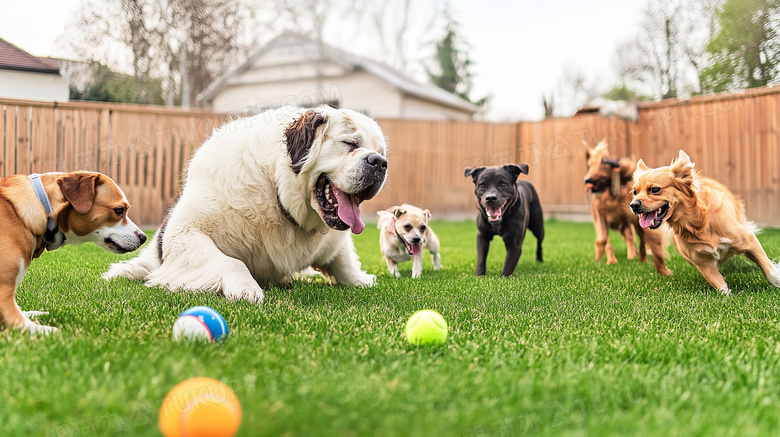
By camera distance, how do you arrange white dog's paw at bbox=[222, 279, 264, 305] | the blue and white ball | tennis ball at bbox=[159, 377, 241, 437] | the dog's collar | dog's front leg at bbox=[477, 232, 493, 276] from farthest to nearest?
dog's front leg at bbox=[477, 232, 493, 276], white dog's paw at bbox=[222, 279, 264, 305], the dog's collar, the blue and white ball, tennis ball at bbox=[159, 377, 241, 437]

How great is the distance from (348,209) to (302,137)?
61 cm

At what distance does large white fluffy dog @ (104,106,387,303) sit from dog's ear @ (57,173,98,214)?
102cm

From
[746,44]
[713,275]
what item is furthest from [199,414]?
[746,44]

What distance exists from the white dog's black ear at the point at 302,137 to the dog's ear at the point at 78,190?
1317 millimetres

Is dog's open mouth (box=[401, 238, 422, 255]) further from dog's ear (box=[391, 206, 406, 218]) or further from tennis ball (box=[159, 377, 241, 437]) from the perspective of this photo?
tennis ball (box=[159, 377, 241, 437])

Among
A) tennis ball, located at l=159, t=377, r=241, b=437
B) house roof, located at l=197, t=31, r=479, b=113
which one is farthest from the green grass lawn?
house roof, located at l=197, t=31, r=479, b=113

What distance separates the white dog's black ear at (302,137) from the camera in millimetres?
3895

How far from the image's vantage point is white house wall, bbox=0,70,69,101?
447cm

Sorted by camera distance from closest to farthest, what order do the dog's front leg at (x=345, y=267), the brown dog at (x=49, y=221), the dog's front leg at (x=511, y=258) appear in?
the brown dog at (x=49, y=221) → the dog's front leg at (x=345, y=267) → the dog's front leg at (x=511, y=258)

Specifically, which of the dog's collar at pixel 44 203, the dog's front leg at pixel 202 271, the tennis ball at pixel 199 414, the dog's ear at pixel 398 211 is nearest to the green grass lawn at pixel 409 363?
the tennis ball at pixel 199 414

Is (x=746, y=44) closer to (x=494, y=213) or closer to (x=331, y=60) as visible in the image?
(x=494, y=213)

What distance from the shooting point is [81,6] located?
1127 centimetres

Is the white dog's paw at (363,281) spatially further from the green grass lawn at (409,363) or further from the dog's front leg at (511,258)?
the dog's front leg at (511,258)

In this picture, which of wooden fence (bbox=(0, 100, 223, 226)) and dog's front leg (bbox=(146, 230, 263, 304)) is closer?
dog's front leg (bbox=(146, 230, 263, 304))
